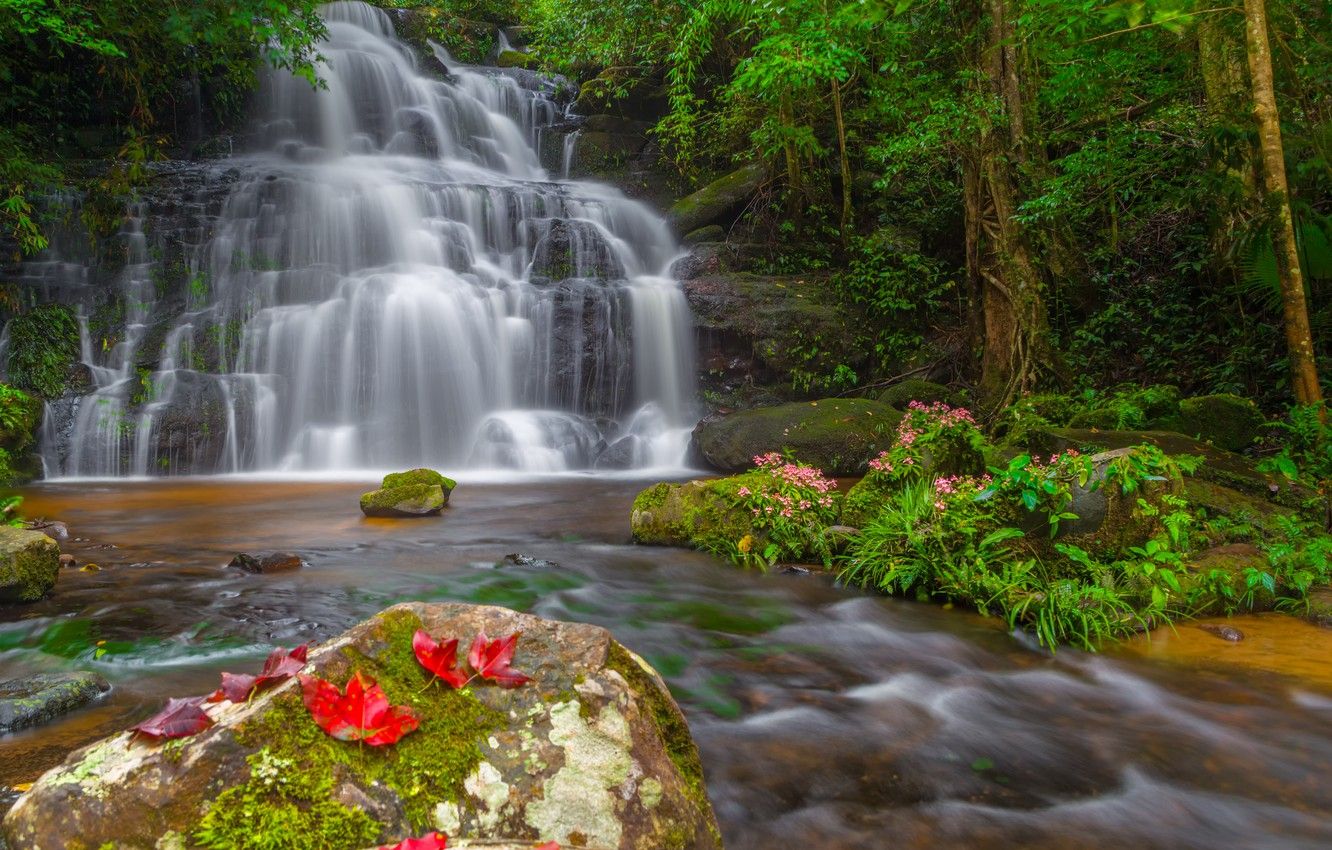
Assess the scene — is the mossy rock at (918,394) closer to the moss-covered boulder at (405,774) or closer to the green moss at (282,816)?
the moss-covered boulder at (405,774)

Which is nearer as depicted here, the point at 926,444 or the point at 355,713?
the point at 355,713

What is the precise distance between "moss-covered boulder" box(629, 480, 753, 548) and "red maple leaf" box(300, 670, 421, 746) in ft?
15.4

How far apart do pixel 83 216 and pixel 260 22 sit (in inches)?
188

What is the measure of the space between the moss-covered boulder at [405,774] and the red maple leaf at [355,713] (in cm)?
3

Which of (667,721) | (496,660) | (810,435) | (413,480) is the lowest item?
(667,721)

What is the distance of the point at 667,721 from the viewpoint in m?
2.15

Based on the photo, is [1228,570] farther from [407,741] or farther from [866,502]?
[407,741]

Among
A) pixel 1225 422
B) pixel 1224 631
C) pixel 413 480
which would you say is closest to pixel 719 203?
pixel 413 480

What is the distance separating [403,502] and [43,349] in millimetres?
8597

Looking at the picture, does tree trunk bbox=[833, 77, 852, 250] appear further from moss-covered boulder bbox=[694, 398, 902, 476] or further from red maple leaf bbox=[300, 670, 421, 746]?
red maple leaf bbox=[300, 670, 421, 746]

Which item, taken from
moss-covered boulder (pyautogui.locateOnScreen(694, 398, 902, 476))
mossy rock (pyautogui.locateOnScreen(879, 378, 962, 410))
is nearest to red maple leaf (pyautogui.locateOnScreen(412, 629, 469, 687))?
moss-covered boulder (pyautogui.locateOnScreen(694, 398, 902, 476))

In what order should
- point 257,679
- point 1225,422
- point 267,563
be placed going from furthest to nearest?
point 1225,422
point 267,563
point 257,679

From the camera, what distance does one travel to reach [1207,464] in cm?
612

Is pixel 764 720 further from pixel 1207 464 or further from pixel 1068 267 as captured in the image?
pixel 1068 267
